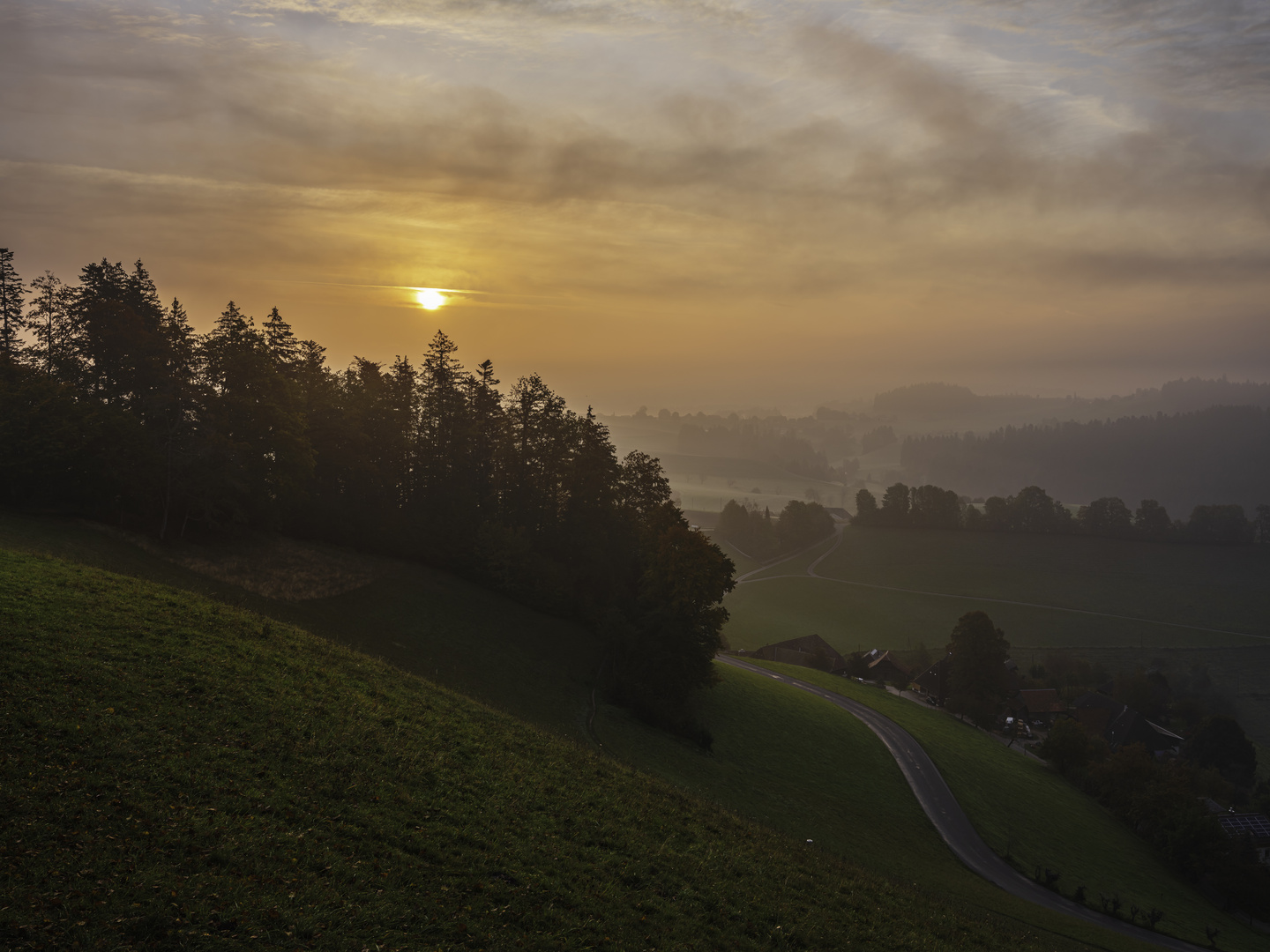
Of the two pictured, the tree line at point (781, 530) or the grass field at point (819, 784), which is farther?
the tree line at point (781, 530)

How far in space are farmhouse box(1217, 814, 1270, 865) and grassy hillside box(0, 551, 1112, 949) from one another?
5170cm

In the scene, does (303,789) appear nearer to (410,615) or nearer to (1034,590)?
(410,615)

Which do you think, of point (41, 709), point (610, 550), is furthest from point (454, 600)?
point (41, 709)

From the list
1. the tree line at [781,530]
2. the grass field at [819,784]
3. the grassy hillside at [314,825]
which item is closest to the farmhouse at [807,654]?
the grass field at [819,784]

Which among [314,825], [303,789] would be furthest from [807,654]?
[314,825]

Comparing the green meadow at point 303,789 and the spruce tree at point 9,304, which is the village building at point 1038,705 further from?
the spruce tree at point 9,304

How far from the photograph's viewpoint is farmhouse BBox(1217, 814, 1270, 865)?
5722 centimetres

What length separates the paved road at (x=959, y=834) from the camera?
3541 centimetres

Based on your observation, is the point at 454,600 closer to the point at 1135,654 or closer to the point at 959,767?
the point at 959,767

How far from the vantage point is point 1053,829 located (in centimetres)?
4838

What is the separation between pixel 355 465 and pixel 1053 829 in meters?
63.1

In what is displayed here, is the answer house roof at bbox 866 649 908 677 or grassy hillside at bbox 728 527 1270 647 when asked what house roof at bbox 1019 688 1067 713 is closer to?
house roof at bbox 866 649 908 677

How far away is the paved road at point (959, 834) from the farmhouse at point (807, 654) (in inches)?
1286

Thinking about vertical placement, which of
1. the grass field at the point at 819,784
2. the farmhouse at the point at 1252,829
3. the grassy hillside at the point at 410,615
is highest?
the grassy hillside at the point at 410,615
